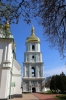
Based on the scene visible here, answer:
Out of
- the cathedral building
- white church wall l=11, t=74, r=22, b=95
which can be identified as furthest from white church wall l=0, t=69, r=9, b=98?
the cathedral building

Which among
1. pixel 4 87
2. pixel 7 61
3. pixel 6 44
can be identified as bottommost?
pixel 4 87

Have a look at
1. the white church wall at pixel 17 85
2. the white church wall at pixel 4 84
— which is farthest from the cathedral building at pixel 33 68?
the white church wall at pixel 4 84

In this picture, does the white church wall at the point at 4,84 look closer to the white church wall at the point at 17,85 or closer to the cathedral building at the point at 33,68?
the white church wall at the point at 17,85

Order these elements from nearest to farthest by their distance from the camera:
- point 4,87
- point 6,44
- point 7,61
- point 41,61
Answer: point 4,87 < point 7,61 < point 6,44 < point 41,61

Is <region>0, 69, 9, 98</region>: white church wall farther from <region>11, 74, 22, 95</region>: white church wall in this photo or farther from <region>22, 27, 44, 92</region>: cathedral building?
<region>22, 27, 44, 92</region>: cathedral building

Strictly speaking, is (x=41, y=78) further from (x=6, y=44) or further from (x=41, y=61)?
(x=6, y=44)

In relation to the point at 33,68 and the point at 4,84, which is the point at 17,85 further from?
the point at 33,68

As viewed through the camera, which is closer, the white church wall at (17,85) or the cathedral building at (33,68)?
the white church wall at (17,85)

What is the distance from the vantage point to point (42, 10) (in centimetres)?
702

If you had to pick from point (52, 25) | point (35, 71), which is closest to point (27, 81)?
point (35, 71)

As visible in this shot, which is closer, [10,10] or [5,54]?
[10,10]

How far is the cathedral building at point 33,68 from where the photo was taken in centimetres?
4772

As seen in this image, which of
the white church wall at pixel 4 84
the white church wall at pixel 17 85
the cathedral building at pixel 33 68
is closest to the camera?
the white church wall at pixel 4 84

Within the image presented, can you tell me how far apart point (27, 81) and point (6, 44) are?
30.7 meters
